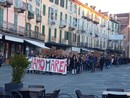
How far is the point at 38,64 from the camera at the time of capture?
1093 inches

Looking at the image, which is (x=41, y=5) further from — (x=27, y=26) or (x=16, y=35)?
(x=16, y=35)

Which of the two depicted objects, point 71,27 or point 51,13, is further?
point 71,27

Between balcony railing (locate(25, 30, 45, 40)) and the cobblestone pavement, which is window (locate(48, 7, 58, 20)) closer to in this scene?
balcony railing (locate(25, 30, 45, 40))

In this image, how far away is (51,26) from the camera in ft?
178

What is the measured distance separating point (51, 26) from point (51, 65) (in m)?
27.2

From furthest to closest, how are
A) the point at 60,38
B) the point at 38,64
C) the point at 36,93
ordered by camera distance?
1. the point at 60,38
2. the point at 38,64
3. the point at 36,93

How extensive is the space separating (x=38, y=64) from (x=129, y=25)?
74.2 m

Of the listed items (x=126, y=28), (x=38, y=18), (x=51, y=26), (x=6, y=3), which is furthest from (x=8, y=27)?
(x=126, y=28)

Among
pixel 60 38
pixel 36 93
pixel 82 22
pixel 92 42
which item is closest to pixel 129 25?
pixel 92 42

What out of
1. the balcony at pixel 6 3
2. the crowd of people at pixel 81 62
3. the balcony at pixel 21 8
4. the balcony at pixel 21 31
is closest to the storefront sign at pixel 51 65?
the crowd of people at pixel 81 62

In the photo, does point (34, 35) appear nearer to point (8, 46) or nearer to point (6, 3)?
point (8, 46)

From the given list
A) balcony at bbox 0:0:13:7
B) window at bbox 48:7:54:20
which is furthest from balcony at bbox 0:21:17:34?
window at bbox 48:7:54:20

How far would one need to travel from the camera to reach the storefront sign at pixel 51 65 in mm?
27297

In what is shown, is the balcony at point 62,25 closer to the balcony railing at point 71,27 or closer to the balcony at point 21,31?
the balcony railing at point 71,27
